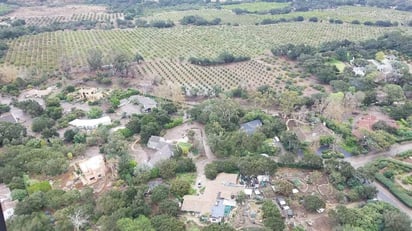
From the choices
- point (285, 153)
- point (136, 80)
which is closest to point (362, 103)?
point (285, 153)

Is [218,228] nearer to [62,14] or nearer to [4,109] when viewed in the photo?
[4,109]

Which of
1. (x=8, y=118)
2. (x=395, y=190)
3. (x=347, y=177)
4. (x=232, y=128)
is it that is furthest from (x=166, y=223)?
(x=8, y=118)

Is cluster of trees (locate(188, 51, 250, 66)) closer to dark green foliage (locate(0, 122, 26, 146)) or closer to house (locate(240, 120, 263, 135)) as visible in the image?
house (locate(240, 120, 263, 135))

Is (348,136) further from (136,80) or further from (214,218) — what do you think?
(136,80)

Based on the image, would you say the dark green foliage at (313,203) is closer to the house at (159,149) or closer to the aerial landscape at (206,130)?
the aerial landscape at (206,130)

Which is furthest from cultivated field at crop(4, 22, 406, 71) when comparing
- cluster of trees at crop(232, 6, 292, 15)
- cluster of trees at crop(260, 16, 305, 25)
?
cluster of trees at crop(232, 6, 292, 15)

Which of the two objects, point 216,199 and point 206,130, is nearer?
point 216,199
